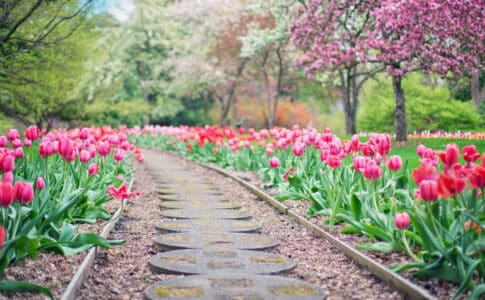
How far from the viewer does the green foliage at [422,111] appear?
21453 millimetres

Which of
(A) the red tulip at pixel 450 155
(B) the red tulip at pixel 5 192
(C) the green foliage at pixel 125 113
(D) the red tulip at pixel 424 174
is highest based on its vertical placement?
(C) the green foliage at pixel 125 113

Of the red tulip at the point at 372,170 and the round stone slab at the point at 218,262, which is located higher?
the red tulip at the point at 372,170

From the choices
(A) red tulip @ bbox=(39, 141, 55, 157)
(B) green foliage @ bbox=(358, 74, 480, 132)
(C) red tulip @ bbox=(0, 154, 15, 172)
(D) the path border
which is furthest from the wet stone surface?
Answer: (B) green foliage @ bbox=(358, 74, 480, 132)

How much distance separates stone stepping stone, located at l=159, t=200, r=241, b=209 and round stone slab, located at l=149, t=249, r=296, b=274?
3.33m

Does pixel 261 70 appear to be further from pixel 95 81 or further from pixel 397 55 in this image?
pixel 397 55

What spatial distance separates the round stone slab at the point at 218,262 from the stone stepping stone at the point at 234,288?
0.29 meters

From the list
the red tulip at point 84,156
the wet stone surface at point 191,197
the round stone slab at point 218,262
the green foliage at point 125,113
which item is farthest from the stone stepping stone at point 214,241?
the green foliage at point 125,113

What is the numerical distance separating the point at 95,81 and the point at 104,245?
95.3ft

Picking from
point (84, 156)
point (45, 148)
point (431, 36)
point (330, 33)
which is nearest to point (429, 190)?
point (45, 148)

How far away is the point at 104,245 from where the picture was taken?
4.56m

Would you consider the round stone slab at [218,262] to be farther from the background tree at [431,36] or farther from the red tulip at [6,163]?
the background tree at [431,36]

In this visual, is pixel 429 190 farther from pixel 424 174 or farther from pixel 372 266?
pixel 372 266

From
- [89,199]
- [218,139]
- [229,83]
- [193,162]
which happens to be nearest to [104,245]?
[89,199]

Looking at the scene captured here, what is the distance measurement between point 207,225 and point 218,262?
80.8 inches
